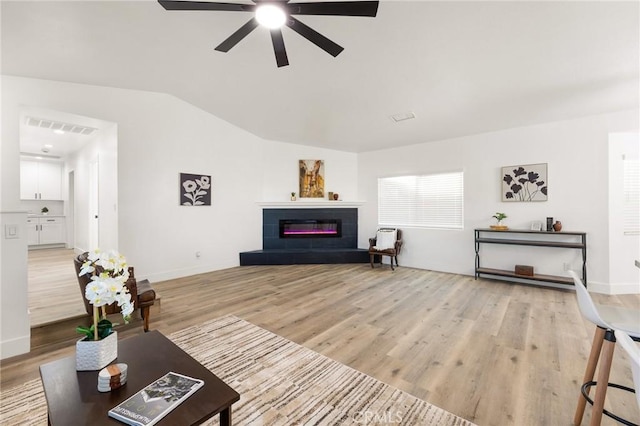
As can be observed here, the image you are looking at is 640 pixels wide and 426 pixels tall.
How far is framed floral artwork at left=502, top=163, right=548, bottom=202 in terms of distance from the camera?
436cm

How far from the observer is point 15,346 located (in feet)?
7.68

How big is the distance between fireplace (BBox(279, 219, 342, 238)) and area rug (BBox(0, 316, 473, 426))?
3811 mm

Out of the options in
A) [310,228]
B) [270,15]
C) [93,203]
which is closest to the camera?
[270,15]

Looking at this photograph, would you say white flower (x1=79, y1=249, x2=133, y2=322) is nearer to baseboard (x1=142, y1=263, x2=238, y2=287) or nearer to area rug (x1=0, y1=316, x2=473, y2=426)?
area rug (x1=0, y1=316, x2=473, y2=426)

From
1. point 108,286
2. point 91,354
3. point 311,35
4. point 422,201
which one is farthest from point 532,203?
point 91,354

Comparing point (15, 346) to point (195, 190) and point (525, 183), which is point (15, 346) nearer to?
point (195, 190)

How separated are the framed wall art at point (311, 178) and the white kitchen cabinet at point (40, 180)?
6.98 metres

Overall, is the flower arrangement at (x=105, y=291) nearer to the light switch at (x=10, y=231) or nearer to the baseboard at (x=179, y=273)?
the light switch at (x=10, y=231)

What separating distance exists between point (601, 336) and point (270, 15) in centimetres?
287

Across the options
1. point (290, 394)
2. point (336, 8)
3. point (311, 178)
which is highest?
point (336, 8)

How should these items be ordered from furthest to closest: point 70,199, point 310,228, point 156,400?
point 70,199 < point 310,228 < point 156,400

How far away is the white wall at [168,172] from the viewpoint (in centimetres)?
295

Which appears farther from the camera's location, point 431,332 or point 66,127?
point 66,127

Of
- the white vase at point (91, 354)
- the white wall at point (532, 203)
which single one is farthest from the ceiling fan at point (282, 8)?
the white wall at point (532, 203)
